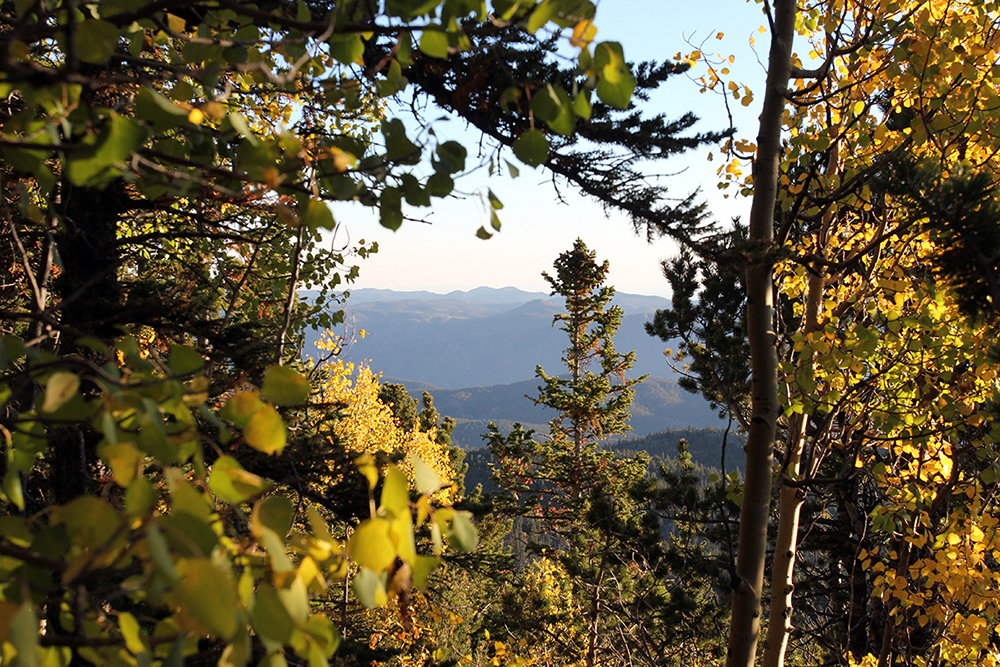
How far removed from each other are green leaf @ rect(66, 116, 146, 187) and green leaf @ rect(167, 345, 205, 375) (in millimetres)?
288

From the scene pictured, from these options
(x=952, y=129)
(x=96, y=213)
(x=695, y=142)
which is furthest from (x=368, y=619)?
(x=952, y=129)

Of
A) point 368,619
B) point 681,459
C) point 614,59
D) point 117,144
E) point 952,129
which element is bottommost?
point 368,619

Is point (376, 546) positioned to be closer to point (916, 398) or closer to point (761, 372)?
point (761, 372)

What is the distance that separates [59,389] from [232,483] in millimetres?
244

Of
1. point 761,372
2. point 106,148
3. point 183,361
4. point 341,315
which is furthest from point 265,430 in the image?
point 341,315

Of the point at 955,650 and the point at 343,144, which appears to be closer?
the point at 343,144

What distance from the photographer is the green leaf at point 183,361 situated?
936 millimetres

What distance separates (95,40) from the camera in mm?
897

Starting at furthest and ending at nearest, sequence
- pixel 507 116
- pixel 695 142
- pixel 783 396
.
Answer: pixel 695 142
pixel 507 116
pixel 783 396

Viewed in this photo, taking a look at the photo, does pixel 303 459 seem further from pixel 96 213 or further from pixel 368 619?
pixel 368 619

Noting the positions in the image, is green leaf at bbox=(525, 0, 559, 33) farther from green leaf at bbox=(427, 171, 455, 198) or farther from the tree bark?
the tree bark

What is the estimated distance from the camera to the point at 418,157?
1.12 meters

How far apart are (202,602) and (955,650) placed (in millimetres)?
4496

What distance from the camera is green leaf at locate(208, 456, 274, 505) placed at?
79 centimetres
